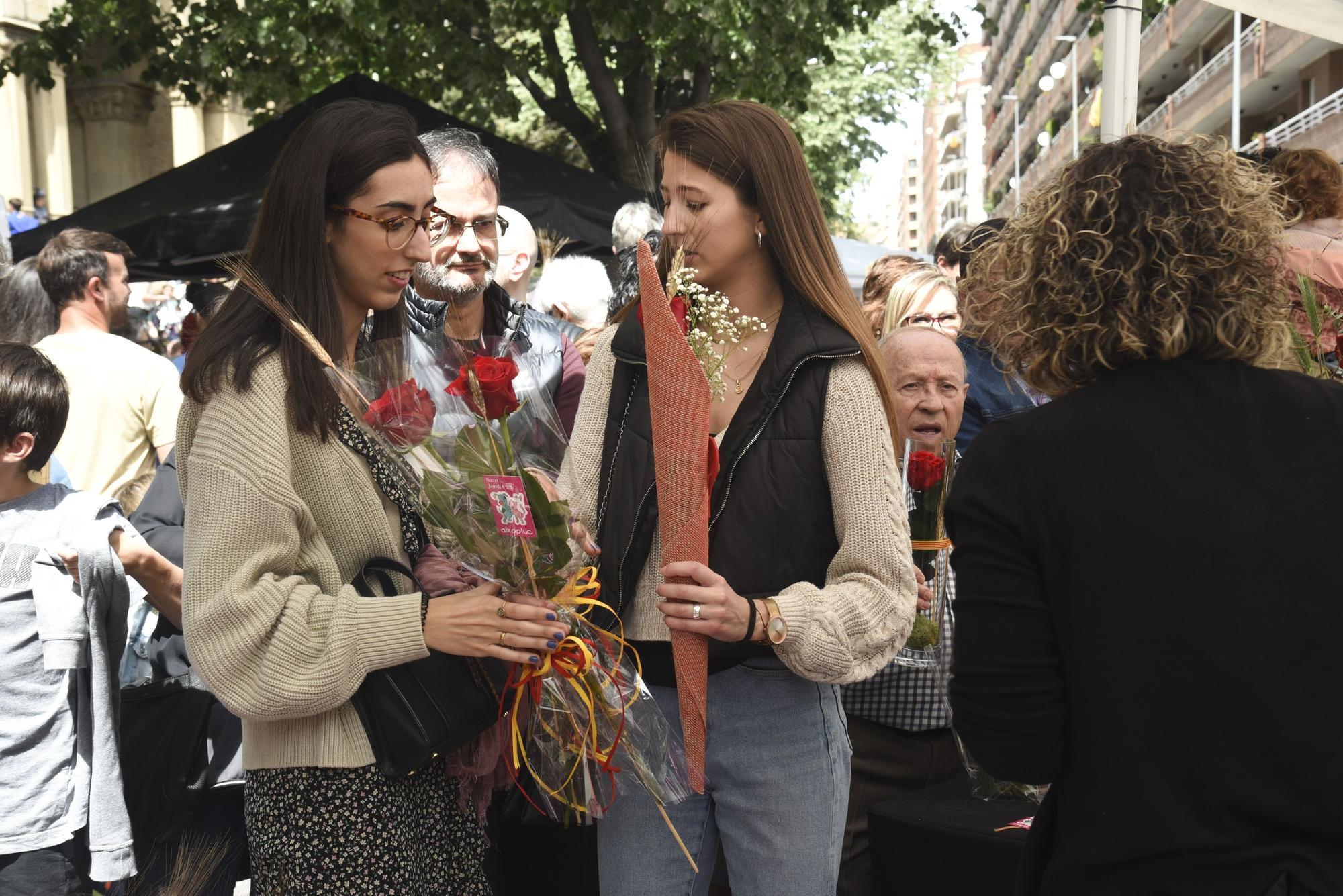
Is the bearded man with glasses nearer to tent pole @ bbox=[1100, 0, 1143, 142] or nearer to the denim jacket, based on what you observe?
the denim jacket

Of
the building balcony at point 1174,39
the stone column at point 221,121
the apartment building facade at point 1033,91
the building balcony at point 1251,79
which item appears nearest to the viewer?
the stone column at point 221,121

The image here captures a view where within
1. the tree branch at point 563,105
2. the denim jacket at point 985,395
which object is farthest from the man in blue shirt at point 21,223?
the denim jacket at point 985,395

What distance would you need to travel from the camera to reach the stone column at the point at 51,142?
52.0 ft

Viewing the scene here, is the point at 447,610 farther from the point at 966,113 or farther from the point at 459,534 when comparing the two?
the point at 966,113

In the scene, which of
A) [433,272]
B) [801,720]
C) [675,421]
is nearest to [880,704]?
[801,720]

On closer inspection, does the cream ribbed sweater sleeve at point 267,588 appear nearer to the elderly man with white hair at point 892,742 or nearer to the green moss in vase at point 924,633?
the green moss in vase at point 924,633

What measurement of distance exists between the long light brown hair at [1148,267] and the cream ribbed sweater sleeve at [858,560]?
1.48ft

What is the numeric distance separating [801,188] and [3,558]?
2.21 m

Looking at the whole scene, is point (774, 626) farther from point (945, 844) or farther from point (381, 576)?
point (945, 844)

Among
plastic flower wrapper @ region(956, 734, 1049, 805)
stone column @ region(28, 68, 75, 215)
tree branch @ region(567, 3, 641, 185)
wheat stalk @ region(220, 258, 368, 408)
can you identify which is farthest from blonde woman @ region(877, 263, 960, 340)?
stone column @ region(28, 68, 75, 215)

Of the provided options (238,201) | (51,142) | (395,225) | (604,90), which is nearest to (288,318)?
(395,225)

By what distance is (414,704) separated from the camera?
82.7 inches

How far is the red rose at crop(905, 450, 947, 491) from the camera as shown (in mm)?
2859

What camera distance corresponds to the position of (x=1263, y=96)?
33000 mm
